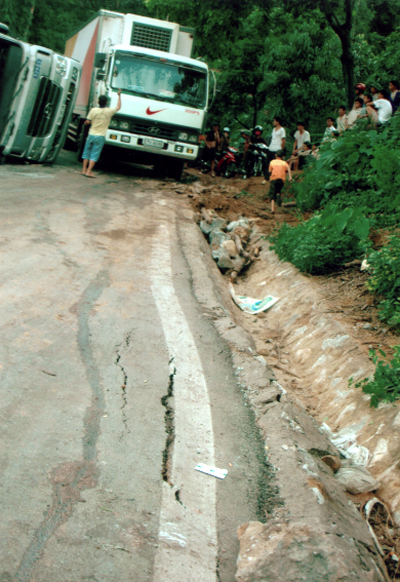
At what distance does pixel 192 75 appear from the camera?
1307 cm

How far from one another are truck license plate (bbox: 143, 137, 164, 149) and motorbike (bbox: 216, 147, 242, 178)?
3.96 m

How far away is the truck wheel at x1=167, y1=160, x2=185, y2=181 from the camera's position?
13.9 meters

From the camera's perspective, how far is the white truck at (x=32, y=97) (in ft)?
39.5

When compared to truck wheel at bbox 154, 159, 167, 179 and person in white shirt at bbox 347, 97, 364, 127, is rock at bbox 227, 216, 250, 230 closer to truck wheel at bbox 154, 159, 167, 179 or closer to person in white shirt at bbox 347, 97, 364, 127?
person in white shirt at bbox 347, 97, 364, 127

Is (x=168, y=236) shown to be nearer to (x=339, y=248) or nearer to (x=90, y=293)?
(x=339, y=248)

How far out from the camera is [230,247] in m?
8.80

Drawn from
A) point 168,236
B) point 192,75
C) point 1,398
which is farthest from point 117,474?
point 192,75

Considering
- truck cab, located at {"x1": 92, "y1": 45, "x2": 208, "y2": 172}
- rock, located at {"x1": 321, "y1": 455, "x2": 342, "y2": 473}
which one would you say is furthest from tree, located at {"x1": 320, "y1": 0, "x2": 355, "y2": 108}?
rock, located at {"x1": 321, "y1": 455, "x2": 342, "y2": 473}

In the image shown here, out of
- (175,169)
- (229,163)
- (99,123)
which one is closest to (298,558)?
(99,123)

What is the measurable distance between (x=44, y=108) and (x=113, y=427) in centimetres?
1115

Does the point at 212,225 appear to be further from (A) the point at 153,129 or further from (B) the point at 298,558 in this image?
(B) the point at 298,558

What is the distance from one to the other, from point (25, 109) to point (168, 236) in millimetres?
6158

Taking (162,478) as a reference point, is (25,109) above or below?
above

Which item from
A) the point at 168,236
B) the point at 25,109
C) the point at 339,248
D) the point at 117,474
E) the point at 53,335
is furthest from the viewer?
the point at 25,109
